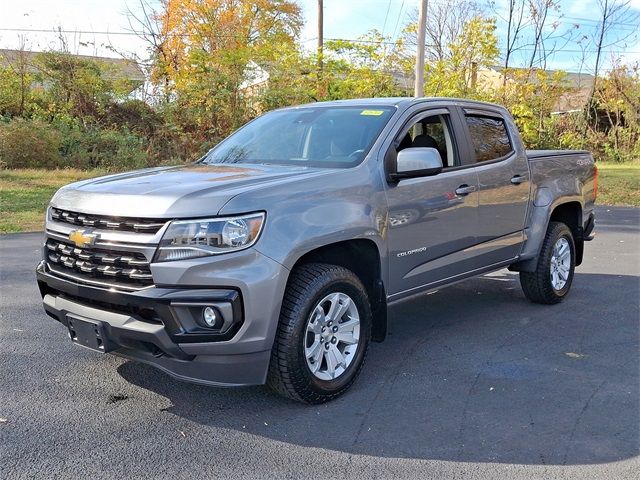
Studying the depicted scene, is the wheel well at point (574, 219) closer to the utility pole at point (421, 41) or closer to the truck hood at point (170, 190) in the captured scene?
the truck hood at point (170, 190)

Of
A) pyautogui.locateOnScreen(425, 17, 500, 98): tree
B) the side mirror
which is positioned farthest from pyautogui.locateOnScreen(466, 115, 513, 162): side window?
pyautogui.locateOnScreen(425, 17, 500, 98): tree

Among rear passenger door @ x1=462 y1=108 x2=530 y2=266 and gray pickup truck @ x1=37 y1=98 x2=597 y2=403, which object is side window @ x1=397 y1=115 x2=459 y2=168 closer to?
gray pickup truck @ x1=37 y1=98 x2=597 y2=403

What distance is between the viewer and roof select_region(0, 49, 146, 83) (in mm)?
22422

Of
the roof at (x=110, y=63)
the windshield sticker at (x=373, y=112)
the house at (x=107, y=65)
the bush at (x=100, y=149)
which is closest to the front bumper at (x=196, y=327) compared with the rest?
the windshield sticker at (x=373, y=112)

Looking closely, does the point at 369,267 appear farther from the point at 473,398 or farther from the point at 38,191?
the point at 38,191

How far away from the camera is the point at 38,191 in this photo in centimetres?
1426

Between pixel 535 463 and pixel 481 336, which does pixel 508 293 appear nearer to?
pixel 481 336

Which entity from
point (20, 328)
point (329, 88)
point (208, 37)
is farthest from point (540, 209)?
point (208, 37)

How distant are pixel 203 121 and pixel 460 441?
19.1 metres

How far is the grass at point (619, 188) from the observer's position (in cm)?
1545

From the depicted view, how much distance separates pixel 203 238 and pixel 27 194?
1186cm

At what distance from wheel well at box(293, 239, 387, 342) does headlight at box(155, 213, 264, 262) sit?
0.81 metres

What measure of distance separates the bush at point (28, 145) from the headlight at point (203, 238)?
643 inches

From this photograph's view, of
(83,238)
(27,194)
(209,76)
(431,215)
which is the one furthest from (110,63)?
Answer: (83,238)
